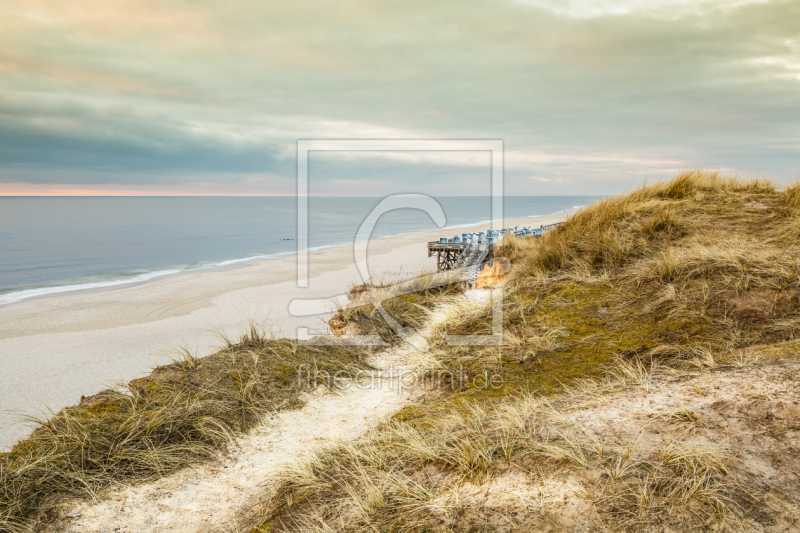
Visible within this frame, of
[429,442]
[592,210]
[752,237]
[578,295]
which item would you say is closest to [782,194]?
[752,237]

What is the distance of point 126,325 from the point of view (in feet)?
56.3

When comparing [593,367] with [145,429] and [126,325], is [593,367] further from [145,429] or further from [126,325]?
[126,325]

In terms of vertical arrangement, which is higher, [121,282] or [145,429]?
[145,429]

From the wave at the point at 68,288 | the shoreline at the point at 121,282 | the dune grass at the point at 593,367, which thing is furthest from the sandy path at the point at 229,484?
the wave at the point at 68,288

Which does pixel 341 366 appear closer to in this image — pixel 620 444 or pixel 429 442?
pixel 429 442

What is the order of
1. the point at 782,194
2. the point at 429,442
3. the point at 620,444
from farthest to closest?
the point at 782,194, the point at 429,442, the point at 620,444

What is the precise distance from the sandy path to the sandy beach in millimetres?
2684

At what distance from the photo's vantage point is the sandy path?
11.3 ft

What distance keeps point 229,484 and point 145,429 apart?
1205 mm

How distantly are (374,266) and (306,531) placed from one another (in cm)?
2703

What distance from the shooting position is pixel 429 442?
3.84 metres

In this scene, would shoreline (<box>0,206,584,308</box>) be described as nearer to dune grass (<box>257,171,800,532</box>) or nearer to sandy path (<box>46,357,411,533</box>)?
dune grass (<box>257,171,800,532</box>)

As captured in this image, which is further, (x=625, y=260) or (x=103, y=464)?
(x=625, y=260)

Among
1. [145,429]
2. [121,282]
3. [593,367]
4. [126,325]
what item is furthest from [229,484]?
[121,282]
